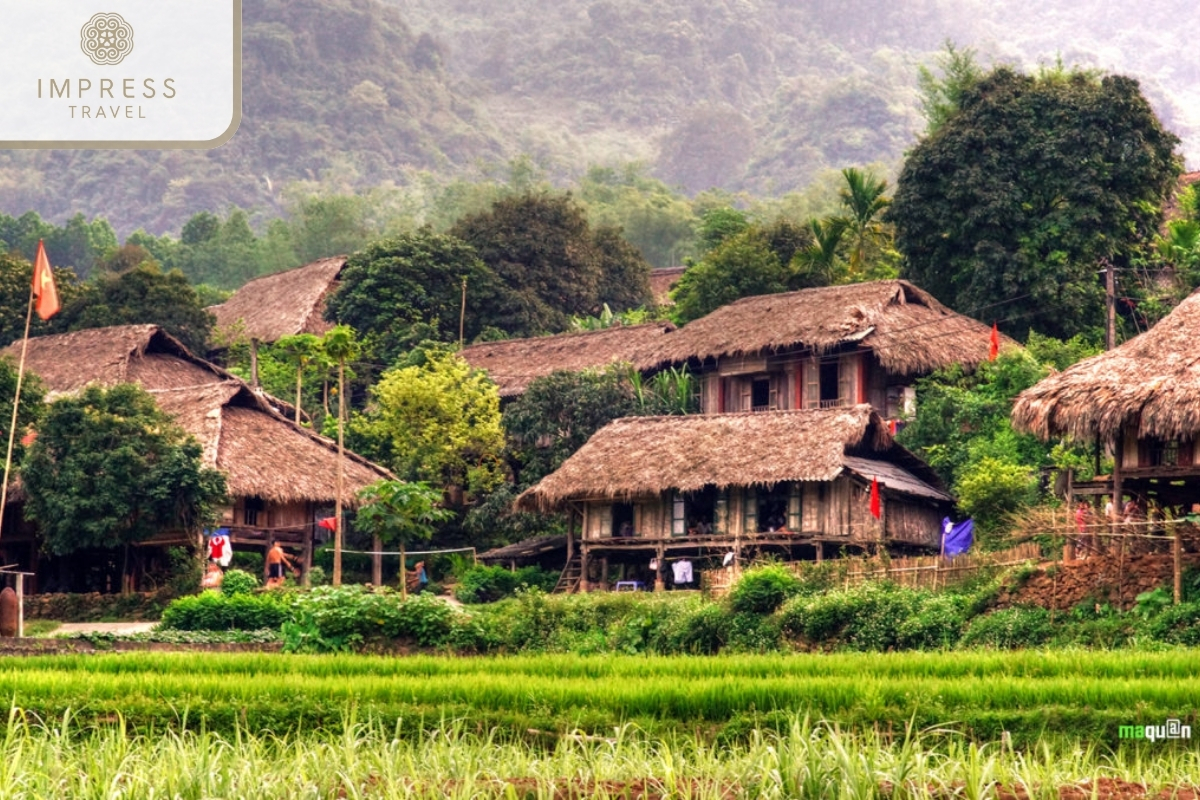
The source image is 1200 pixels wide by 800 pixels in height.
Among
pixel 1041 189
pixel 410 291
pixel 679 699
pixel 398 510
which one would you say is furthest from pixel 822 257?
pixel 679 699

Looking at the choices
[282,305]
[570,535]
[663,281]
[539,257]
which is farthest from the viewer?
[663,281]

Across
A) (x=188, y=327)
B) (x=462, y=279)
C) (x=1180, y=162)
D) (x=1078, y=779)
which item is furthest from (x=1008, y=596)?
(x=188, y=327)

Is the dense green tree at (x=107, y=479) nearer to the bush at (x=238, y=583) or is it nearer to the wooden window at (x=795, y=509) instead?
the bush at (x=238, y=583)

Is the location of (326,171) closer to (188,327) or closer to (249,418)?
(188,327)

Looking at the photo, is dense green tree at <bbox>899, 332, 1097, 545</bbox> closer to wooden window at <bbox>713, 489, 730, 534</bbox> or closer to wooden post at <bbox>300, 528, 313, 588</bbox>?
wooden window at <bbox>713, 489, 730, 534</bbox>

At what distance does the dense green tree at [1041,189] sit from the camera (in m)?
33.0

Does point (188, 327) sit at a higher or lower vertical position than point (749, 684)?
higher

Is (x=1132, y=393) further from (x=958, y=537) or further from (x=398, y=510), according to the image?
(x=398, y=510)

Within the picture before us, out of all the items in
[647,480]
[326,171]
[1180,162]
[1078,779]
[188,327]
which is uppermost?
[326,171]

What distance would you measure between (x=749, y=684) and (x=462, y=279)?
28129 mm

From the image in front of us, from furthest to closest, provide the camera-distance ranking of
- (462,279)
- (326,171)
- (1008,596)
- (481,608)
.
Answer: (326,171) < (462,279) < (481,608) < (1008,596)

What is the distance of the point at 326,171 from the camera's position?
4048 inches

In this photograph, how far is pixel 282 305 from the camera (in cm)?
4325

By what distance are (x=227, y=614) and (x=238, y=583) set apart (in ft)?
9.28
